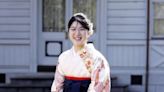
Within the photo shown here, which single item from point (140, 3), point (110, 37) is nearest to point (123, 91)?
point (110, 37)

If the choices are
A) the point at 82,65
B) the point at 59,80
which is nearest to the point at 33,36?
the point at 59,80

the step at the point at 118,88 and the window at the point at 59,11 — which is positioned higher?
the window at the point at 59,11

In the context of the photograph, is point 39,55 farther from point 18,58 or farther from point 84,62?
point 84,62

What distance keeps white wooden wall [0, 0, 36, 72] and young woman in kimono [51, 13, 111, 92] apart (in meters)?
5.86

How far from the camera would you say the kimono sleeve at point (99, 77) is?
3.48 metres

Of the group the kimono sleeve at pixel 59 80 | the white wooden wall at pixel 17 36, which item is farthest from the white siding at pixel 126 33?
the kimono sleeve at pixel 59 80

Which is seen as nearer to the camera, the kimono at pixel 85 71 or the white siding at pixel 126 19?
the kimono at pixel 85 71

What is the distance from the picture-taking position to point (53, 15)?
971 cm

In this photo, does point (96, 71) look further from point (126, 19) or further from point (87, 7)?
point (87, 7)

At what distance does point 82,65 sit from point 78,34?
0.74 feet

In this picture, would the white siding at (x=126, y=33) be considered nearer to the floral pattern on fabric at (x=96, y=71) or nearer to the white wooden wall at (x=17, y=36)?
the white wooden wall at (x=17, y=36)

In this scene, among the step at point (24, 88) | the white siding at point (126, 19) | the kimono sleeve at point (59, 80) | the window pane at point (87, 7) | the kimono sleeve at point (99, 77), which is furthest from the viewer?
the window pane at point (87, 7)

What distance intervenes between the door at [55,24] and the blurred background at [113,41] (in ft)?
0.09

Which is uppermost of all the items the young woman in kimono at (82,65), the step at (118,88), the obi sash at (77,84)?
the young woman in kimono at (82,65)
